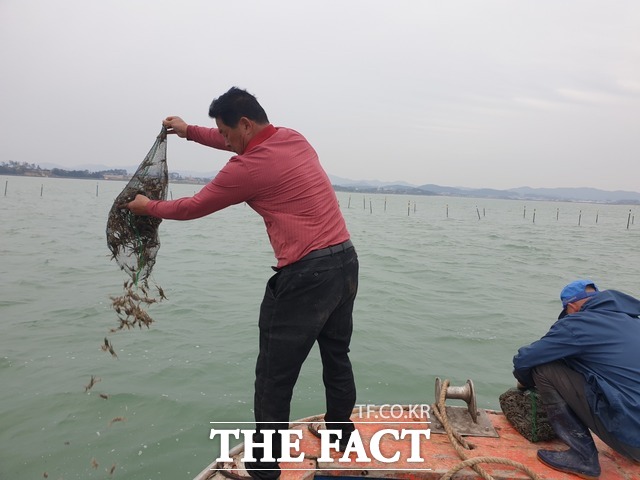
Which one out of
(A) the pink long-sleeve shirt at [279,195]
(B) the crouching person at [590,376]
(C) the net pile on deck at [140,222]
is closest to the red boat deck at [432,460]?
(B) the crouching person at [590,376]

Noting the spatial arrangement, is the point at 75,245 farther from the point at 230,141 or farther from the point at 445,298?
the point at 230,141

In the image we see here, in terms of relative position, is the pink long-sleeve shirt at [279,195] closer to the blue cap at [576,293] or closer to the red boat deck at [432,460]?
the red boat deck at [432,460]

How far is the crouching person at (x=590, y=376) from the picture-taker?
2.77 meters

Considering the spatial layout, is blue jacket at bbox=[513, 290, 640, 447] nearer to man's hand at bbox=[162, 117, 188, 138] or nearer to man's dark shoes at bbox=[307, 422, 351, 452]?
man's dark shoes at bbox=[307, 422, 351, 452]

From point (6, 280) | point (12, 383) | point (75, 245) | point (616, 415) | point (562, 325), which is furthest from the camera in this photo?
point (75, 245)

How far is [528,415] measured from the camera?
11.1 feet

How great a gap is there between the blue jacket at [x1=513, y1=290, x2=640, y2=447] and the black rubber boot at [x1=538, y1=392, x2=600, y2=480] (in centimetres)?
25

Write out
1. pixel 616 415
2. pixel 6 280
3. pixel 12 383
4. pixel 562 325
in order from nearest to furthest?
pixel 616 415, pixel 562 325, pixel 12 383, pixel 6 280

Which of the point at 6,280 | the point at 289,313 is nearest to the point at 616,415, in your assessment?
the point at 289,313

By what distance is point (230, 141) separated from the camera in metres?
2.74

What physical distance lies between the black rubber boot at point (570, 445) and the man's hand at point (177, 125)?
10.6 feet

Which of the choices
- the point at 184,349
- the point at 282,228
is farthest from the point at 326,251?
the point at 184,349

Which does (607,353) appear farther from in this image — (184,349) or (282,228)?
(184,349)

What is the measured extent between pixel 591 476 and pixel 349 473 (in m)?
1.51
